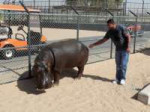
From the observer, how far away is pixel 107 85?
24.7 feet

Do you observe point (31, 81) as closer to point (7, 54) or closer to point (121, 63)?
point (121, 63)

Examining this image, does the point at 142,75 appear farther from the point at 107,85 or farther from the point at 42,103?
the point at 42,103

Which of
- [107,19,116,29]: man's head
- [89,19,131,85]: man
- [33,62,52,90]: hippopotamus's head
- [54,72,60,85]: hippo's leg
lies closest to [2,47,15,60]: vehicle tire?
[54,72,60,85]: hippo's leg

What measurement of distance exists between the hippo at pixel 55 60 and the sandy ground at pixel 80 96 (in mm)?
291

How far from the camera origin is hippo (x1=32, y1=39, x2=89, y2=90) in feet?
21.9

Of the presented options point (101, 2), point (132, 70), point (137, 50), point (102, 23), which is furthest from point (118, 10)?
point (132, 70)

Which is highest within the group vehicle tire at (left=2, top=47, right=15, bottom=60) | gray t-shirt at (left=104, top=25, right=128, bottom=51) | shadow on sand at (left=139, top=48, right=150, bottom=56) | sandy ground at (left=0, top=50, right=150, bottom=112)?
gray t-shirt at (left=104, top=25, right=128, bottom=51)

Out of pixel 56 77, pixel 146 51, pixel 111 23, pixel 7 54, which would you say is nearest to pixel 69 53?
pixel 56 77

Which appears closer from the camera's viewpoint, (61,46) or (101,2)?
(61,46)

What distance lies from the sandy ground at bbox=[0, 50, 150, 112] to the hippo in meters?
0.29

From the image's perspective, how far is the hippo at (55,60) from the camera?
6680 millimetres

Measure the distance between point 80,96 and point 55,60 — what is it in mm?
1081

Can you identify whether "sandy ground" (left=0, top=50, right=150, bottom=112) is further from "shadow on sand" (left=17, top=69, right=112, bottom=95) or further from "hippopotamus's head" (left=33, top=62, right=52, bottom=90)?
"hippopotamus's head" (left=33, top=62, right=52, bottom=90)

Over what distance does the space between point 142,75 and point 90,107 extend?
3.11m
